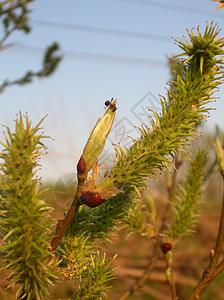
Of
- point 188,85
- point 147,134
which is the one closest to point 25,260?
point 147,134

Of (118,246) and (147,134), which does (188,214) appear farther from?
(118,246)

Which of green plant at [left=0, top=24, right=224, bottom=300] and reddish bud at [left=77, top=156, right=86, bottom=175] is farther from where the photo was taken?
reddish bud at [left=77, top=156, right=86, bottom=175]

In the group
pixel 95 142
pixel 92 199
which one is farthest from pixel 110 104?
pixel 92 199

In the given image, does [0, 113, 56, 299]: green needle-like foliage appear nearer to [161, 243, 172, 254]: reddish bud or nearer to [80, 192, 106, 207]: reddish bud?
[80, 192, 106, 207]: reddish bud

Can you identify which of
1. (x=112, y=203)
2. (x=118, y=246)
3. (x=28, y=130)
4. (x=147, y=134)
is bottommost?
(x=118, y=246)

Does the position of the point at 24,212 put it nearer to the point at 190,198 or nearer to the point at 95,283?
the point at 95,283

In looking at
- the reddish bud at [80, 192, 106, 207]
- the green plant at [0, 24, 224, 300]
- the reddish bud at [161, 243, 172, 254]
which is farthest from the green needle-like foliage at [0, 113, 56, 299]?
the reddish bud at [161, 243, 172, 254]

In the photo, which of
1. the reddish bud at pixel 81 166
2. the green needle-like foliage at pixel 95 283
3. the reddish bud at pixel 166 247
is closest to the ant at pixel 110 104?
the reddish bud at pixel 81 166
